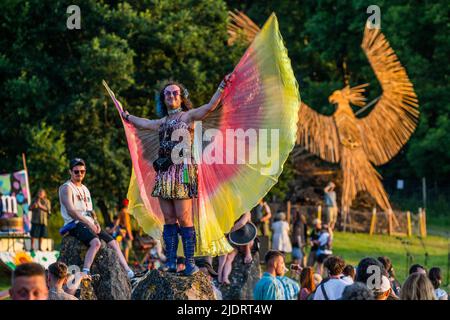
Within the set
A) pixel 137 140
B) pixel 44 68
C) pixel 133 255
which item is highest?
pixel 44 68

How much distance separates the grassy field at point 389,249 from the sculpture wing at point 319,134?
257cm

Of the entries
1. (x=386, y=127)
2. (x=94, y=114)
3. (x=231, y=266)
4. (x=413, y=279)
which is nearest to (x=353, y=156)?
(x=386, y=127)

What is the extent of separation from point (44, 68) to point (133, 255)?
5.50m

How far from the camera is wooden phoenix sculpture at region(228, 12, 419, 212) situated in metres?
36.0

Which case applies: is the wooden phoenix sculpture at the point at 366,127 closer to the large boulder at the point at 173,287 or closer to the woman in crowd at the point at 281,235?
the woman in crowd at the point at 281,235

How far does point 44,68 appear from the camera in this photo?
104 feet

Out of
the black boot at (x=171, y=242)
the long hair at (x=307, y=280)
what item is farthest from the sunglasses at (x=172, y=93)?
the long hair at (x=307, y=280)

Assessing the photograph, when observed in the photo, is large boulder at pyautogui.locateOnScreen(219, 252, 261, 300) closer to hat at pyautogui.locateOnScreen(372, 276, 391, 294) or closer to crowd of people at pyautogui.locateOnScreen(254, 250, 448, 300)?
crowd of people at pyautogui.locateOnScreen(254, 250, 448, 300)

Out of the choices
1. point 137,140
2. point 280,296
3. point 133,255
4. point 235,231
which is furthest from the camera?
point 133,255

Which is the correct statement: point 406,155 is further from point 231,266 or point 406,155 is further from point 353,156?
point 231,266

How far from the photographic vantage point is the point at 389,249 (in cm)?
3309

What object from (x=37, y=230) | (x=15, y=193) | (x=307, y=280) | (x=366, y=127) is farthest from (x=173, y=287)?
(x=366, y=127)

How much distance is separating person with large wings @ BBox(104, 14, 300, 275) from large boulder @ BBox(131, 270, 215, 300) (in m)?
0.17

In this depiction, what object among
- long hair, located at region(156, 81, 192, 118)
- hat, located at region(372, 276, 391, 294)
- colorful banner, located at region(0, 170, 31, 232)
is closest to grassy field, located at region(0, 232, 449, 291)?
colorful banner, located at region(0, 170, 31, 232)
